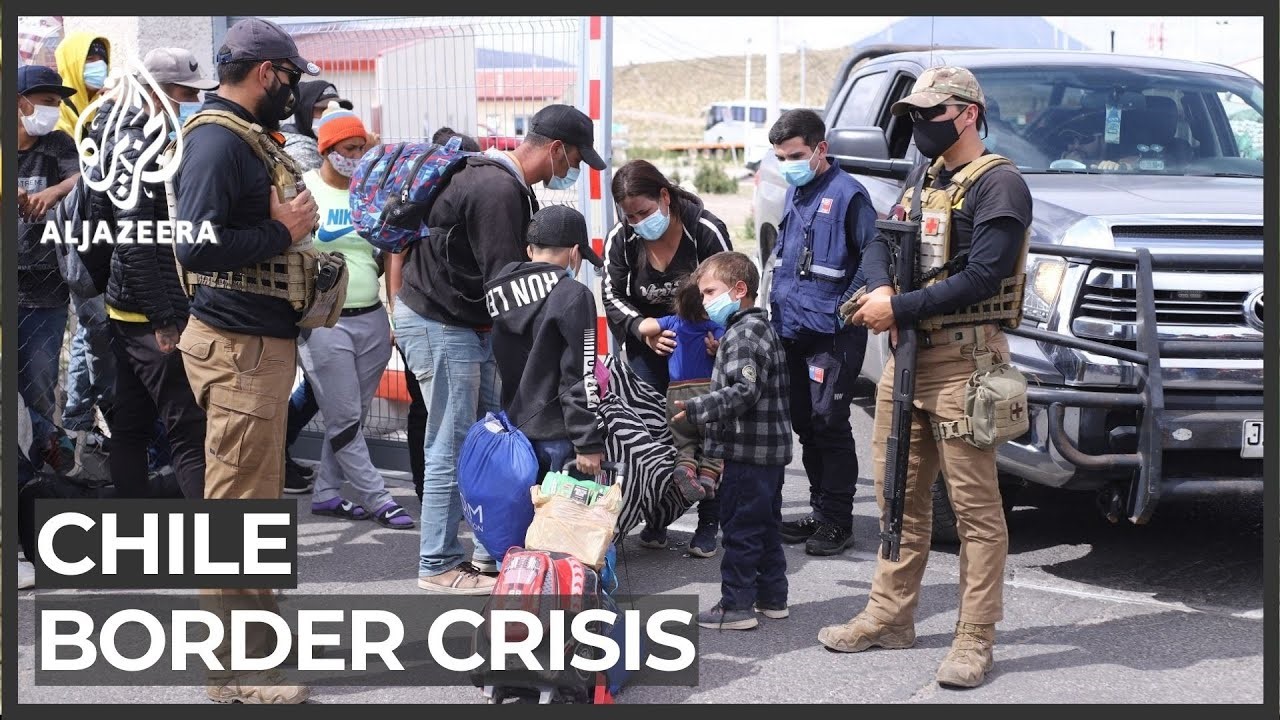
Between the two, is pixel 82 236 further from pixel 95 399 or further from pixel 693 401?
pixel 693 401

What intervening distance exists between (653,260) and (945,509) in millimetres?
Answer: 1606

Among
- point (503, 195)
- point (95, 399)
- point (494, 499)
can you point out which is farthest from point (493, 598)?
point (95, 399)

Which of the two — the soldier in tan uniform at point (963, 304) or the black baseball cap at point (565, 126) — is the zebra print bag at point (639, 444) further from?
the soldier in tan uniform at point (963, 304)

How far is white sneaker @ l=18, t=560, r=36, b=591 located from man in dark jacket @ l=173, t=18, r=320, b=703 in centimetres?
157

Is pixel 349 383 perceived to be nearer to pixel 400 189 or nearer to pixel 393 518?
pixel 393 518

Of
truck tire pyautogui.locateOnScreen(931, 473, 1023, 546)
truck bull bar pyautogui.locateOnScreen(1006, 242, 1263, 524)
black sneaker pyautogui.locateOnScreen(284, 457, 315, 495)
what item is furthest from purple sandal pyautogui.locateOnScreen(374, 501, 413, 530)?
truck bull bar pyautogui.locateOnScreen(1006, 242, 1263, 524)

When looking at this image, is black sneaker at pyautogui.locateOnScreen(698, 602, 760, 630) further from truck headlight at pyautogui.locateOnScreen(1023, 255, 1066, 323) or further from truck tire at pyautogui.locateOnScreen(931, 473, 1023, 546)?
truck headlight at pyautogui.locateOnScreen(1023, 255, 1066, 323)

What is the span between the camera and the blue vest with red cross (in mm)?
5273

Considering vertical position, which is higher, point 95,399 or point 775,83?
point 775,83

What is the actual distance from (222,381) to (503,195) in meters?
1.19

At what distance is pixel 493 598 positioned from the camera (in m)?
3.94

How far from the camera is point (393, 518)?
595 centimetres

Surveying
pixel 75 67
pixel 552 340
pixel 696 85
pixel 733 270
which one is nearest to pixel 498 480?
pixel 552 340

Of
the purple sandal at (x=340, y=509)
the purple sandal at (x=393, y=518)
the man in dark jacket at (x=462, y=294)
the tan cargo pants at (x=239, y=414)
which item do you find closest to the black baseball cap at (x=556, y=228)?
the man in dark jacket at (x=462, y=294)
